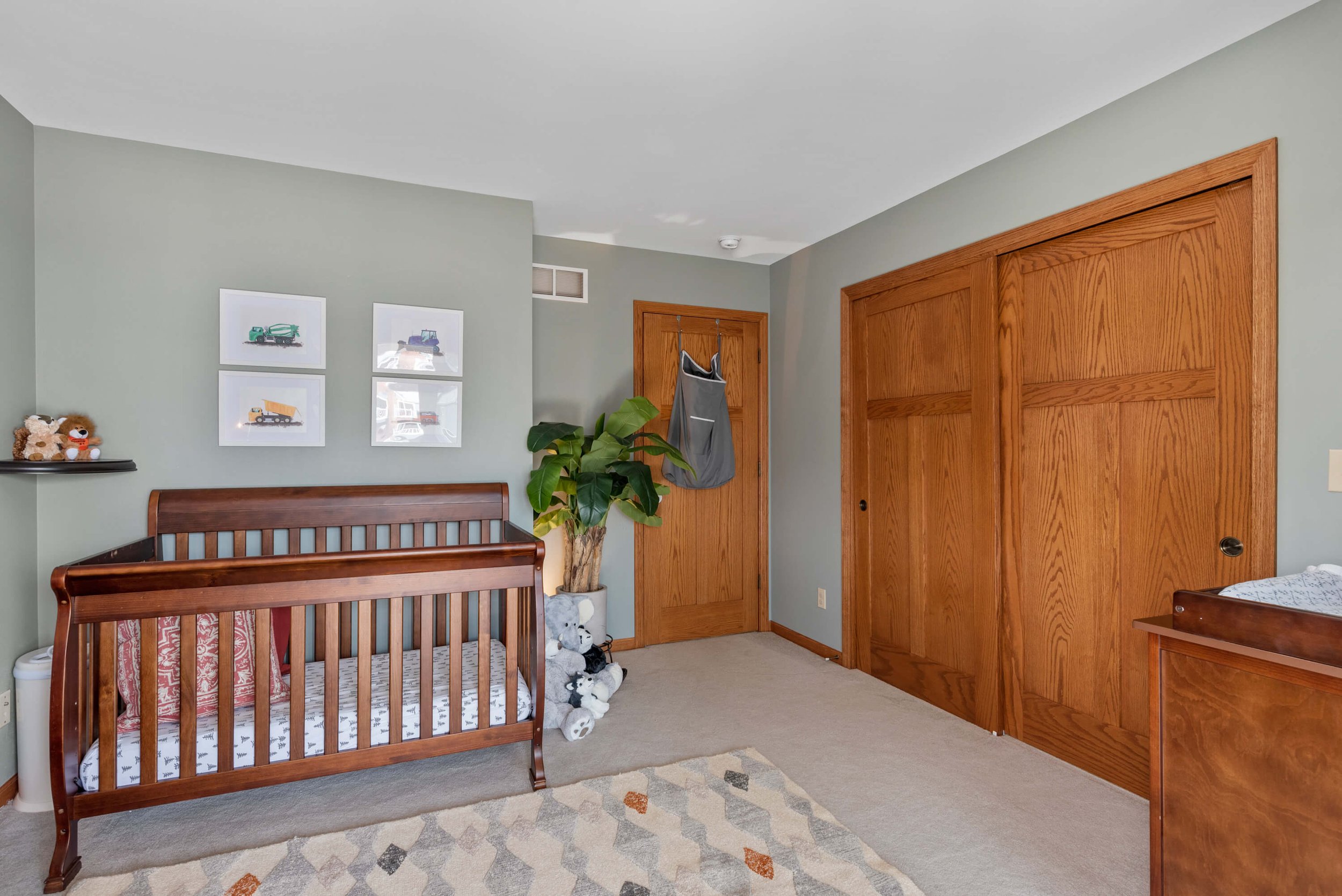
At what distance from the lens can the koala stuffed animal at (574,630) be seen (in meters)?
2.93

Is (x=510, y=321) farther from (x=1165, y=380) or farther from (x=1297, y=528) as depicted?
(x=1297, y=528)

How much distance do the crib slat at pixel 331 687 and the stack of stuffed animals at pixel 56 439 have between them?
3.96 feet

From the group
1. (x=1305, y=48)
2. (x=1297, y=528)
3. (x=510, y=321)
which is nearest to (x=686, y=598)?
(x=510, y=321)

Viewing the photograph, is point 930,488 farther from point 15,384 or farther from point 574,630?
point 15,384

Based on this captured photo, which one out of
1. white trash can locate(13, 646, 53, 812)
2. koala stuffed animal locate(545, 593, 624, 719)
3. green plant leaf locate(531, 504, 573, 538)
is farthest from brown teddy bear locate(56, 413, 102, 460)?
koala stuffed animal locate(545, 593, 624, 719)

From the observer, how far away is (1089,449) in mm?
2336

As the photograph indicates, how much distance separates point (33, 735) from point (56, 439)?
0.95m

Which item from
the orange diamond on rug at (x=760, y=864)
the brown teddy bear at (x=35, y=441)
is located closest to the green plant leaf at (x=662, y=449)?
the orange diamond on rug at (x=760, y=864)

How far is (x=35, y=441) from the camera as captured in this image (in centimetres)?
219

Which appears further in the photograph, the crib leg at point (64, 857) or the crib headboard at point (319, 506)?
the crib headboard at point (319, 506)

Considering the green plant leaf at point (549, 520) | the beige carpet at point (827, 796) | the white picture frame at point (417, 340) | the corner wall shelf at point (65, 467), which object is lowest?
the beige carpet at point (827, 796)

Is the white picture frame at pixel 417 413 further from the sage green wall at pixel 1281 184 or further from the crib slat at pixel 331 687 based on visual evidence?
the sage green wall at pixel 1281 184

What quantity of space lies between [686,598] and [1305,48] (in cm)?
332

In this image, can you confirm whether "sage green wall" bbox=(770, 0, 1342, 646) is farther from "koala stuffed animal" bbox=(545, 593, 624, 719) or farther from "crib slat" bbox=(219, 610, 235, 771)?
"crib slat" bbox=(219, 610, 235, 771)
